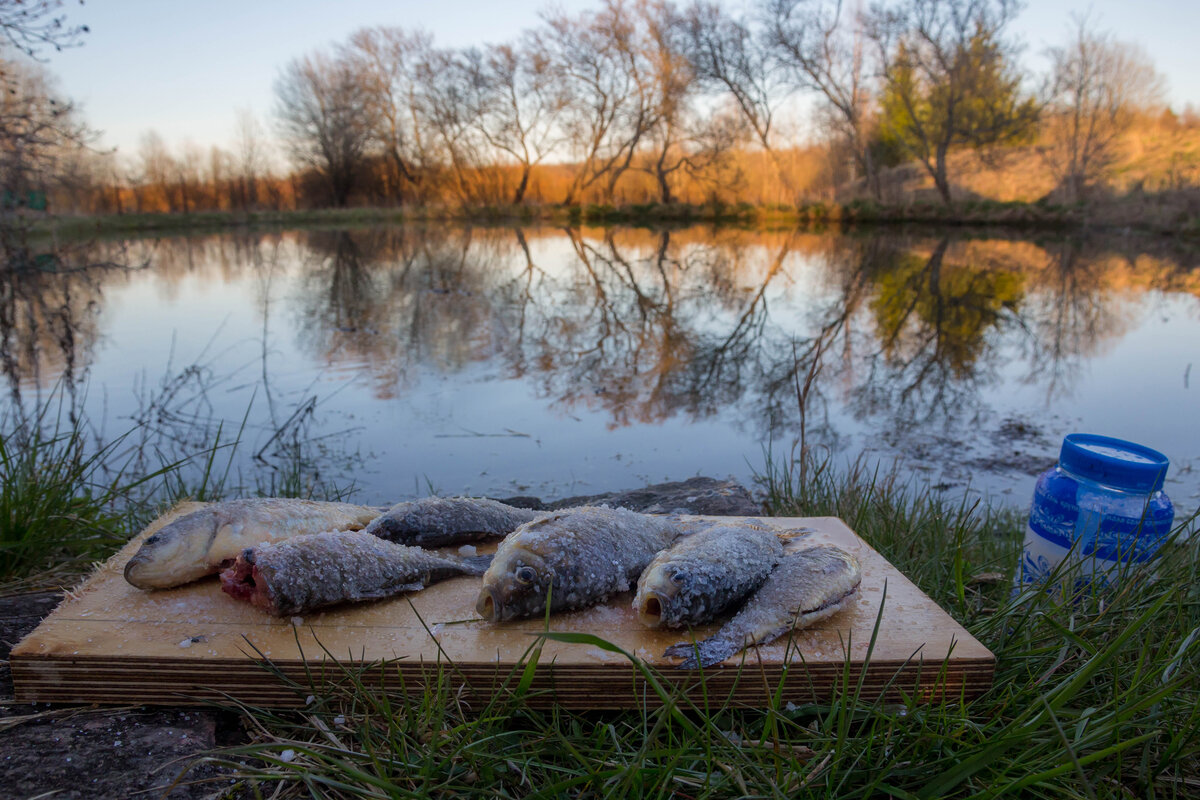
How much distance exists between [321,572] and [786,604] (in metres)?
1.36

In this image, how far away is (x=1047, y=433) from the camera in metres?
7.30

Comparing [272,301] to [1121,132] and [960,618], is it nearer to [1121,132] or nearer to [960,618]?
[960,618]

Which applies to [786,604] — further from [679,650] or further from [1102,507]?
[1102,507]

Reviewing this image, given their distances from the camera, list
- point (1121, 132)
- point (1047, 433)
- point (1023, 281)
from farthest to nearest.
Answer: point (1121, 132) → point (1023, 281) → point (1047, 433)

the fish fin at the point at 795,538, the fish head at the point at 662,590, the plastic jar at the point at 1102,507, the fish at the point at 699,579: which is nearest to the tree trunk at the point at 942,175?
the plastic jar at the point at 1102,507

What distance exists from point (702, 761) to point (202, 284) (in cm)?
1910

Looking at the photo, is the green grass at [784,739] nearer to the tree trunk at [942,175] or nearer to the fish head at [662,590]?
the fish head at [662,590]

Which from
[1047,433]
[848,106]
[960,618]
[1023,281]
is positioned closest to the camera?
[960,618]

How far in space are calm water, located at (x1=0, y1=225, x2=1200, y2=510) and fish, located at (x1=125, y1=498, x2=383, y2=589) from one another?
133cm

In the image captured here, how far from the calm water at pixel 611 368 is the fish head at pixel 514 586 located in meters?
2.17

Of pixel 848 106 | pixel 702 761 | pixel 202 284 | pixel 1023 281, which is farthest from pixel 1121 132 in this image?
pixel 702 761

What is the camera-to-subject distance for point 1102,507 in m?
2.54

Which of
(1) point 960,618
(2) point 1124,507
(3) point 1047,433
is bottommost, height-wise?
(3) point 1047,433

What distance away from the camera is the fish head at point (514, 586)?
194 cm
